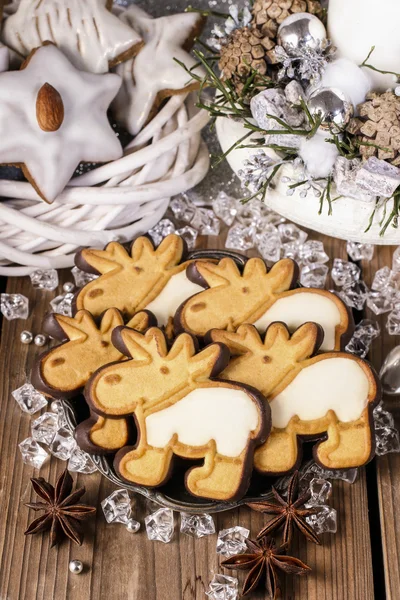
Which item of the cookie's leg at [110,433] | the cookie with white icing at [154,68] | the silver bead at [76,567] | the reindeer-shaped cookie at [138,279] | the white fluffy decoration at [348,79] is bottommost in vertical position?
the silver bead at [76,567]

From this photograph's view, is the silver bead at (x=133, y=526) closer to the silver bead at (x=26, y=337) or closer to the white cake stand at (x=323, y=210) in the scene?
the silver bead at (x=26, y=337)

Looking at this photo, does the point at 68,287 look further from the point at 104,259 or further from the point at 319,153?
the point at 319,153

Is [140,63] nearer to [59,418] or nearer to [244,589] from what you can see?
[59,418]

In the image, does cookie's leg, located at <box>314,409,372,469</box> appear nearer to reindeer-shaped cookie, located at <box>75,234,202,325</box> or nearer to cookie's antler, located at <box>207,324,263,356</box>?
cookie's antler, located at <box>207,324,263,356</box>

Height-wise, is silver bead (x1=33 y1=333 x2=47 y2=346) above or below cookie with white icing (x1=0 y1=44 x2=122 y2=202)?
below

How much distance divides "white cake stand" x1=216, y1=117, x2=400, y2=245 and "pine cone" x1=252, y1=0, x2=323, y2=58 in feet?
0.44

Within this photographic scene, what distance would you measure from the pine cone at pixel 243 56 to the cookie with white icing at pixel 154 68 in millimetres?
104

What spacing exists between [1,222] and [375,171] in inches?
21.5

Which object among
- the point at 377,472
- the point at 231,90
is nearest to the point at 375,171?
the point at 231,90

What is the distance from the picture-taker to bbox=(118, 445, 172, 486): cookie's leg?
869 mm

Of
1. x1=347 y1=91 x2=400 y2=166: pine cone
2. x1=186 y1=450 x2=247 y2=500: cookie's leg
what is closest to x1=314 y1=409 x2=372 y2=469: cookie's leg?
x1=186 y1=450 x2=247 y2=500: cookie's leg

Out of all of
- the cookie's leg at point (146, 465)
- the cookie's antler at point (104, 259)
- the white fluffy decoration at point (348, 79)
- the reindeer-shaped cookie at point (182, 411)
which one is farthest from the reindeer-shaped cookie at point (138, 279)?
the white fluffy decoration at point (348, 79)

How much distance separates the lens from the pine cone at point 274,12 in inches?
39.2

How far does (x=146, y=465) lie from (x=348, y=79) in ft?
1.80
